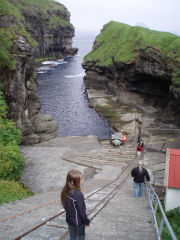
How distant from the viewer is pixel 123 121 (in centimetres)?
5344

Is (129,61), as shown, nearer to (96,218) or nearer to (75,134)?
(75,134)

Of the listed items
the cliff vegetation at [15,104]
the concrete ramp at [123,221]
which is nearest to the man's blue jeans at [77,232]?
the concrete ramp at [123,221]

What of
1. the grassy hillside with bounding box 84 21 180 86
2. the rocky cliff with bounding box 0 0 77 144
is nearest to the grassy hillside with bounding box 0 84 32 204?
the rocky cliff with bounding box 0 0 77 144

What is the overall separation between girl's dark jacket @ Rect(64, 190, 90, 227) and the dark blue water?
41481 millimetres

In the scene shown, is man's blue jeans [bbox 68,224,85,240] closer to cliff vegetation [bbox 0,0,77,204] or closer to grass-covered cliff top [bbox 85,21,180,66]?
cliff vegetation [bbox 0,0,77,204]

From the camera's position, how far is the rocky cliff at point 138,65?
173ft

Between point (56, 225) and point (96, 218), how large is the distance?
6.97ft

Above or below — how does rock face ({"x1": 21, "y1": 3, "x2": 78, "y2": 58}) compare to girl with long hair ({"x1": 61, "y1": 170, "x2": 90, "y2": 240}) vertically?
above

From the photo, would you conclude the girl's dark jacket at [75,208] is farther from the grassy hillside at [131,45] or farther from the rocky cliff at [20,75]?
the grassy hillside at [131,45]

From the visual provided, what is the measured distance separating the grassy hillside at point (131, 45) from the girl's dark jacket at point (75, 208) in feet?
142

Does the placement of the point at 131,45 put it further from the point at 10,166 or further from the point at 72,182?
the point at 72,182

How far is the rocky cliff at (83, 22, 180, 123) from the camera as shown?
5262 cm

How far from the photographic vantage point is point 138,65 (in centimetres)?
6128

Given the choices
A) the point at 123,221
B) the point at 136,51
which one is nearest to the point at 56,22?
the point at 136,51
